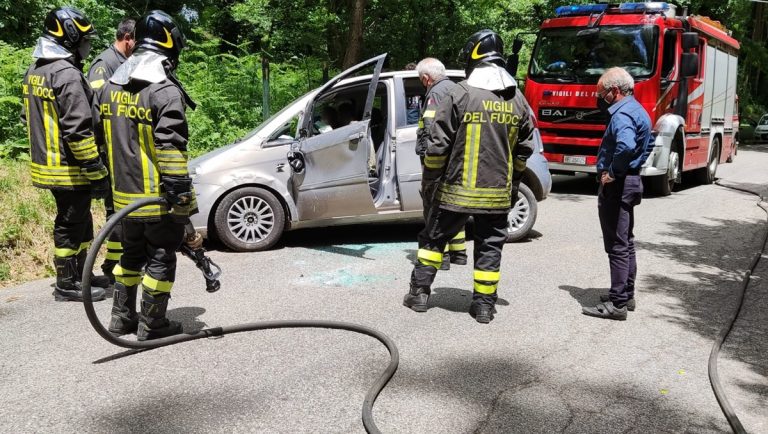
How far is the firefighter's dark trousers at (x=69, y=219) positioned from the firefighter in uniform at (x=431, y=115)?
2.76 m

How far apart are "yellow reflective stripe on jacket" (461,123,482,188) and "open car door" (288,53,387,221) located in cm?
187

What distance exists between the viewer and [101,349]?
431 centimetres

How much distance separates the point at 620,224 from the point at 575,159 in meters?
6.44

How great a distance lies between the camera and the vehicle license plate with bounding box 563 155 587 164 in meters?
11.1

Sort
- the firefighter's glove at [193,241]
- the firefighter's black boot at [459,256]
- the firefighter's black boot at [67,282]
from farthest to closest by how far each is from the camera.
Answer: the firefighter's black boot at [459,256], the firefighter's black boot at [67,282], the firefighter's glove at [193,241]

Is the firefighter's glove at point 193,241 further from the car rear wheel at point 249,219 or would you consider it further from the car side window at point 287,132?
the car side window at point 287,132

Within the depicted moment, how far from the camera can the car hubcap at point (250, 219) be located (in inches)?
269

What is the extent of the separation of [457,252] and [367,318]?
6.19ft

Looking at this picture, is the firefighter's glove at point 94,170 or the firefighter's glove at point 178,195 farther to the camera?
the firefighter's glove at point 94,170

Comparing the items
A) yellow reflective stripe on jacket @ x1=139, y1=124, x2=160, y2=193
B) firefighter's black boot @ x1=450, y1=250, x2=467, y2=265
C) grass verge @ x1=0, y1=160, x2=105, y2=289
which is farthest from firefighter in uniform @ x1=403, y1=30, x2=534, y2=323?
grass verge @ x1=0, y1=160, x2=105, y2=289

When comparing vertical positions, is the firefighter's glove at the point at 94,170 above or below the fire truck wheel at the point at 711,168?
above

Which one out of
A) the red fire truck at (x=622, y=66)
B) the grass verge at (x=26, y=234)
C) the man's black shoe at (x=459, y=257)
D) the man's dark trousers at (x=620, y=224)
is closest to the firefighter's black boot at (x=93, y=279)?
the grass verge at (x=26, y=234)

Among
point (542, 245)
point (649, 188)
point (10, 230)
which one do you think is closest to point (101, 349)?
point (10, 230)

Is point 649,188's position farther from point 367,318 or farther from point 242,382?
point 242,382
